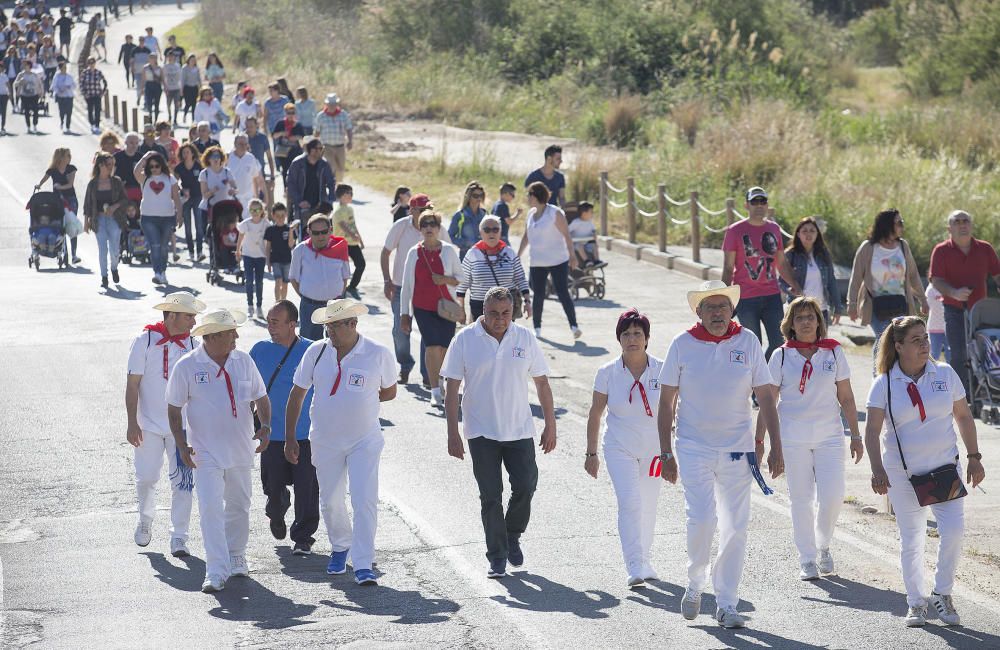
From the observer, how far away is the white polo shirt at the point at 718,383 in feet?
27.3

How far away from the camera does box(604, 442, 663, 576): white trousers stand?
900 centimetres

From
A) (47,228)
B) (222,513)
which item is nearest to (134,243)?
(47,228)

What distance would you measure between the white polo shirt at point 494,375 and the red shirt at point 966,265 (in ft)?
18.5

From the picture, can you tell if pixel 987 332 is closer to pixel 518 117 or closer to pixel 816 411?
pixel 816 411

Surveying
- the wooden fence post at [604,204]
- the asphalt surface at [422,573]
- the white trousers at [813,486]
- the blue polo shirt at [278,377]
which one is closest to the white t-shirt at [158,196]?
the asphalt surface at [422,573]

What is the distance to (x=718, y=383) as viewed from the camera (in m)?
8.30

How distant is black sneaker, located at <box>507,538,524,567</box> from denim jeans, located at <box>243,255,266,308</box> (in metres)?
9.89

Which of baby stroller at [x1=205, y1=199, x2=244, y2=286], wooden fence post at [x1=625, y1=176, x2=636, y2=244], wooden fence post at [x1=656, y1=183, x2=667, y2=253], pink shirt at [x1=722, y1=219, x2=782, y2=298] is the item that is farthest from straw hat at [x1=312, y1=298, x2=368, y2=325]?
wooden fence post at [x1=625, y1=176, x2=636, y2=244]

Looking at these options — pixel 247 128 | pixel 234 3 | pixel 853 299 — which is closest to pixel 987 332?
pixel 853 299

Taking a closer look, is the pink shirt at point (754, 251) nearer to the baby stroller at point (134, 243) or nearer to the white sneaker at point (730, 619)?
the white sneaker at point (730, 619)

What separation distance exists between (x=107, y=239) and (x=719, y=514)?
14531 mm

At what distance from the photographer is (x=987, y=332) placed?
45.5ft

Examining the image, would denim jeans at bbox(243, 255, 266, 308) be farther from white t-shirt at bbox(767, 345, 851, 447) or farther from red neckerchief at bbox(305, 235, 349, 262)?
white t-shirt at bbox(767, 345, 851, 447)

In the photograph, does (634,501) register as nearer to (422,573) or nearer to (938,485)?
(422,573)
